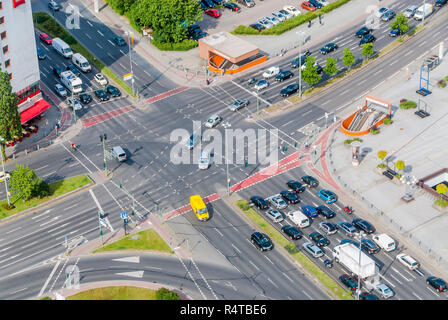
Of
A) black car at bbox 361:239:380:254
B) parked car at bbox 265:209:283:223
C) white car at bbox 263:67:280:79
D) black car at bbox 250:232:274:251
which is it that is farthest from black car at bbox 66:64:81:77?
black car at bbox 361:239:380:254

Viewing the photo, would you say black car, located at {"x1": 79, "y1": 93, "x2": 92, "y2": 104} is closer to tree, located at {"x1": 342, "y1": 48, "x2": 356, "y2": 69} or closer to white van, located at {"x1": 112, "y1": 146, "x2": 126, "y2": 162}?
white van, located at {"x1": 112, "y1": 146, "x2": 126, "y2": 162}

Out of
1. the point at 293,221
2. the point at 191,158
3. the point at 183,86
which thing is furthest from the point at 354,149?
the point at 183,86

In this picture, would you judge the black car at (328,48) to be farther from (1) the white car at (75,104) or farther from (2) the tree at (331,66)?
(1) the white car at (75,104)

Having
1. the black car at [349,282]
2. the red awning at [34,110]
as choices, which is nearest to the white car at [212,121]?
the red awning at [34,110]

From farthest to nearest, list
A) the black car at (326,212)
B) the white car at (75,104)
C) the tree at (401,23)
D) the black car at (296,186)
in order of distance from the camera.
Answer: the tree at (401,23), the white car at (75,104), the black car at (296,186), the black car at (326,212)

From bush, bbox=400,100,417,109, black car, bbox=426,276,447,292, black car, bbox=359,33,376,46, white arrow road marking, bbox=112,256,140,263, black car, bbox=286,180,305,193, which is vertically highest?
black car, bbox=359,33,376,46
